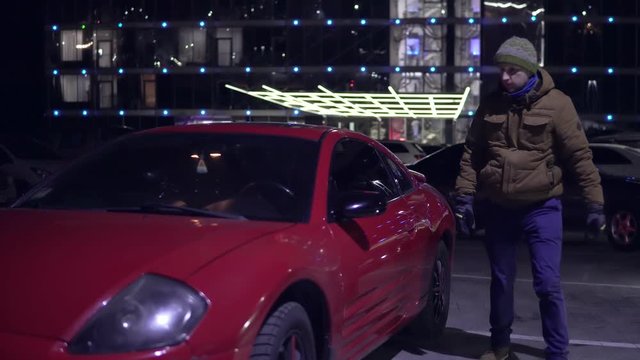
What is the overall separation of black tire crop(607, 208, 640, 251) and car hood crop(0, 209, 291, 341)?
8.65 meters

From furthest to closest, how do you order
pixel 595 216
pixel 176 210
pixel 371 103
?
pixel 371 103
pixel 595 216
pixel 176 210

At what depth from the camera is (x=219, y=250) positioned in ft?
11.6

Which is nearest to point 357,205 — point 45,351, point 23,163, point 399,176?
point 399,176

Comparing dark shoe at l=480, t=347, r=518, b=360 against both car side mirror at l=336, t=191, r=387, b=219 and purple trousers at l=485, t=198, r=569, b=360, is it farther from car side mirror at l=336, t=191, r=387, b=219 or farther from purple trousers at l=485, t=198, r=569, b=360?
car side mirror at l=336, t=191, r=387, b=219

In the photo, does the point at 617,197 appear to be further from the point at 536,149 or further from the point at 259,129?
the point at 259,129

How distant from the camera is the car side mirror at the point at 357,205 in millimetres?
4344

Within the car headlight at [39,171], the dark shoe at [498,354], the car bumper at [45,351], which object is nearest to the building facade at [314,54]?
the car headlight at [39,171]

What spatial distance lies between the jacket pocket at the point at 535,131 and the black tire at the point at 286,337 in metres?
1.92

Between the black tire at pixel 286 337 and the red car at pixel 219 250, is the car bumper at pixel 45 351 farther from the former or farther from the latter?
the black tire at pixel 286 337

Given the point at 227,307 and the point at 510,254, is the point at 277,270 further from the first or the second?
the point at 510,254

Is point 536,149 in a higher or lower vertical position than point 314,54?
lower

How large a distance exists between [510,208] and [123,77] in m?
45.3

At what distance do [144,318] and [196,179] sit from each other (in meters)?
1.46

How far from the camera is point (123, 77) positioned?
48719 mm
